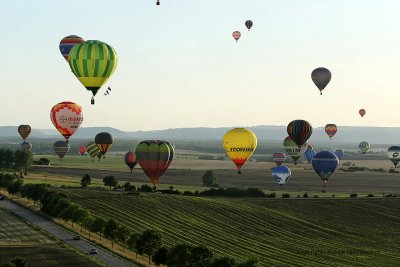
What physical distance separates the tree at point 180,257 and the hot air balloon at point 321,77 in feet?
254

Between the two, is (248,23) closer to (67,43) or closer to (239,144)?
(239,144)

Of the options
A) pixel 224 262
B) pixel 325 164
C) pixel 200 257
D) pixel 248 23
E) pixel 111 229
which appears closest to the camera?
pixel 224 262

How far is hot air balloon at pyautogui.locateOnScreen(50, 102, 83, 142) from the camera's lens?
126562 millimetres

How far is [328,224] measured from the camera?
112500 mm

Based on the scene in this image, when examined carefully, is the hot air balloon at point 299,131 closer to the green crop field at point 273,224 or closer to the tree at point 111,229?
the green crop field at point 273,224

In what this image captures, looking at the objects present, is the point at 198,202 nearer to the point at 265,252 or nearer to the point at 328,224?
the point at 328,224

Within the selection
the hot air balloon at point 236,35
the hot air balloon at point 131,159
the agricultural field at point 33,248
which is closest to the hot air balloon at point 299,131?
the hot air balloon at point 236,35

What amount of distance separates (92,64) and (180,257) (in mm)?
37191

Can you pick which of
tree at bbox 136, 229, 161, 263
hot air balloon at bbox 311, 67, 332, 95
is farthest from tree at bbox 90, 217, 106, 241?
hot air balloon at bbox 311, 67, 332, 95

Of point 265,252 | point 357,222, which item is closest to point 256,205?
point 357,222

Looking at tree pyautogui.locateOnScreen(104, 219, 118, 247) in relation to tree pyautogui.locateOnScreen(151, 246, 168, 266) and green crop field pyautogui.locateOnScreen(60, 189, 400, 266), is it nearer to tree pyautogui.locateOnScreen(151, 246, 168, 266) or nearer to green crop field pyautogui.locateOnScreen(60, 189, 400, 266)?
green crop field pyautogui.locateOnScreen(60, 189, 400, 266)

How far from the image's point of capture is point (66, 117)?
127 meters

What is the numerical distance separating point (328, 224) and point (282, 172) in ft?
147

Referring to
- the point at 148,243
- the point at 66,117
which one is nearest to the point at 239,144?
the point at 66,117
